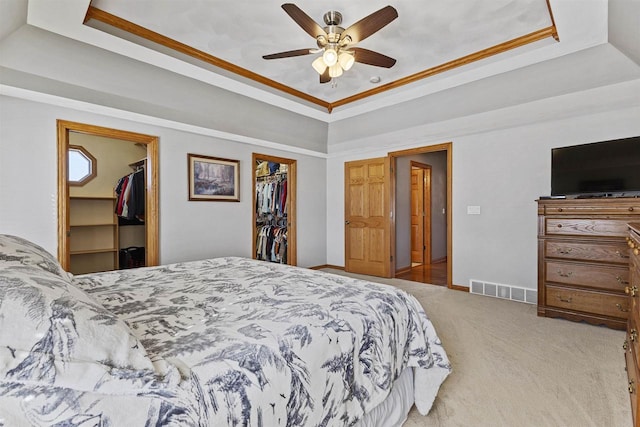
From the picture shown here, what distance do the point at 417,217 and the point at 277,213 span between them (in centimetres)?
299

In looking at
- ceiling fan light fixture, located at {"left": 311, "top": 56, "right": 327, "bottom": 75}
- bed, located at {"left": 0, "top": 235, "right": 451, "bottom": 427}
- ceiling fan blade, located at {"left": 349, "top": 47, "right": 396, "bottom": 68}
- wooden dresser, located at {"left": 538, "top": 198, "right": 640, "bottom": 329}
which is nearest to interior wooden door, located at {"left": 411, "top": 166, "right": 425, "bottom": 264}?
wooden dresser, located at {"left": 538, "top": 198, "right": 640, "bottom": 329}

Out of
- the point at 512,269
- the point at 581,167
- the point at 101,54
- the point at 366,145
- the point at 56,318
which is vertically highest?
the point at 101,54

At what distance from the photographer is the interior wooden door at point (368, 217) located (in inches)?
190

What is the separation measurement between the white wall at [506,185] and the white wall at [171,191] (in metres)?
1.97

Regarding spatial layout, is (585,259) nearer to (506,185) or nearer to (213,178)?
(506,185)

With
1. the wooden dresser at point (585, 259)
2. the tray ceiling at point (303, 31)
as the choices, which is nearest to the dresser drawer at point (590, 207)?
the wooden dresser at point (585, 259)

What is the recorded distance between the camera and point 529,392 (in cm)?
179

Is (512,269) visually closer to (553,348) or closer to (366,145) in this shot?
(553,348)

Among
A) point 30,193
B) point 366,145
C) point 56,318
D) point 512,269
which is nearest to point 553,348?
point 512,269

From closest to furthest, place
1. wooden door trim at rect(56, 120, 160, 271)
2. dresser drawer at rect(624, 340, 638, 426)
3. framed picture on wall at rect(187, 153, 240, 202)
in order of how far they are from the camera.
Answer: dresser drawer at rect(624, 340, 638, 426), wooden door trim at rect(56, 120, 160, 271), framed picture on wall at rect(187, 153, 240, 202)

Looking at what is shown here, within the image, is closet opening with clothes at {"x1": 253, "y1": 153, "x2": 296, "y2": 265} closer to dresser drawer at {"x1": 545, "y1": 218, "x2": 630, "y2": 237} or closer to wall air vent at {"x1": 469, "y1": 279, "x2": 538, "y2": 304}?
wall air vent at {"x1": 469, "y1": 279, "x2": 538, "y2": 304}

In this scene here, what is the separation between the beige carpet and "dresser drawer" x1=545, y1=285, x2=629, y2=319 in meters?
0.15

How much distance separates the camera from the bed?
2.10 feet

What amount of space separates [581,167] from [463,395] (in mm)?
2554
